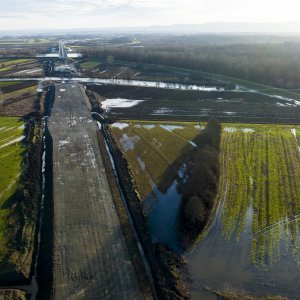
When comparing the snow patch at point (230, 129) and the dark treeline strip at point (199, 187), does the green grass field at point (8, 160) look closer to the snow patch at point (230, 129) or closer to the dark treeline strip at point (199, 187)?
the dark treeline strip at point (199, 187)

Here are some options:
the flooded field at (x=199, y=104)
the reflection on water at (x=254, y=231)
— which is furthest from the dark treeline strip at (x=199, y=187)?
the flooded field at (x=199, y=104)

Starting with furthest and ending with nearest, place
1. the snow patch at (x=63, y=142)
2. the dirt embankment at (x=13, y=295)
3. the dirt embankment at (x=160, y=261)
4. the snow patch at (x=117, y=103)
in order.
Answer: the snow patch at (x=117, y=103), the snow patch at (x=63, y=142), the dirt embankment at (x=160, y=261), the dirt embankment at (x=13, y=295)

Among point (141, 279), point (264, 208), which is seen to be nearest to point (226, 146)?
point (264, 208)

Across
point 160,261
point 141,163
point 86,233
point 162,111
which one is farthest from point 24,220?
point 162,111

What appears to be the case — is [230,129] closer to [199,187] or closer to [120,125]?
[120,125]

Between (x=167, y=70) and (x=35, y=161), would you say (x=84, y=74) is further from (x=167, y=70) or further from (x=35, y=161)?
(x=35, y=161)

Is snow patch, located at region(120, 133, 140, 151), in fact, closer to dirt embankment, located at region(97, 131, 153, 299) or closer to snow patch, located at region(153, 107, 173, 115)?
dirt embankment, located at region(97, 131, 153, 299)

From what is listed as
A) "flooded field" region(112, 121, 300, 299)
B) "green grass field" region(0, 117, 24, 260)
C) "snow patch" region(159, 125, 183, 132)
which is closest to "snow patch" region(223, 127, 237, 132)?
"flooded field" region(112, 121, 300, 299)
